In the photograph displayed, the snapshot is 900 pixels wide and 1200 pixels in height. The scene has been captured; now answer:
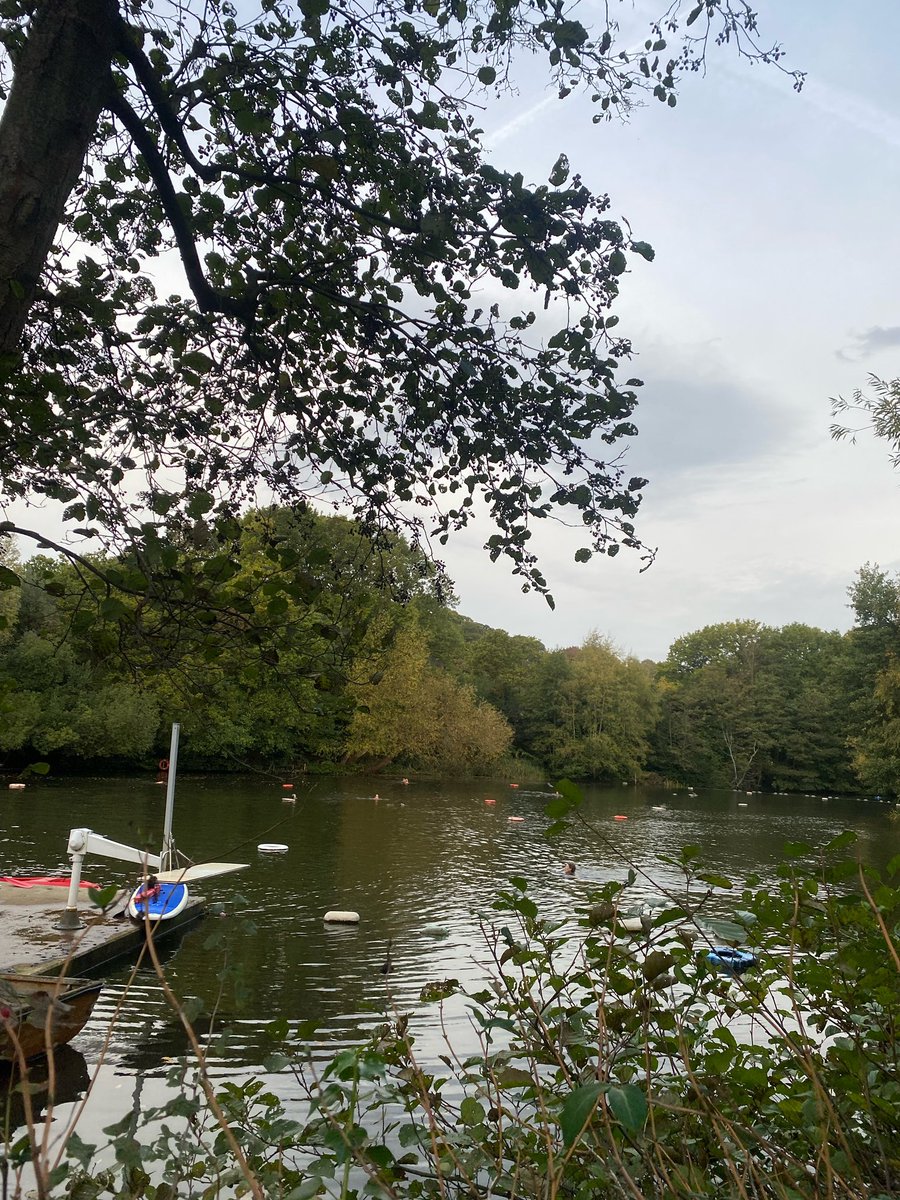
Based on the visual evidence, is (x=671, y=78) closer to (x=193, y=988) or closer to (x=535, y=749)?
(x=193, y=988)

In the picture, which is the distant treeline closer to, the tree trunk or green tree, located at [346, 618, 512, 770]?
green tree, located at [346, 618, 512, 770]

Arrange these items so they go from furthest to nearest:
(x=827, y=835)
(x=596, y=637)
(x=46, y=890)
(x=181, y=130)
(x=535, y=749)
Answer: (x=596, y=637), (x=535, y=749), (x=827, y=835), (x=46, y=890), (x=181, y=130)

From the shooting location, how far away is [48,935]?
10391 millimetres

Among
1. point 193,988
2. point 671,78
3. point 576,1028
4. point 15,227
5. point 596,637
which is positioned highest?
point 596,637

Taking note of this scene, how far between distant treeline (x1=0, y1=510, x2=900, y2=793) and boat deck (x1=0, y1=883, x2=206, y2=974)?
2205mm

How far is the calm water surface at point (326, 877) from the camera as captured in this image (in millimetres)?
8414

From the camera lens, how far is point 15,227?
2.68 metres

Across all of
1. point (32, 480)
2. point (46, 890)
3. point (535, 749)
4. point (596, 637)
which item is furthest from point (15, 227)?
point (596, 637)

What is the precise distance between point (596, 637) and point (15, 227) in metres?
68.0

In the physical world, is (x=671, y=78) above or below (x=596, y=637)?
below

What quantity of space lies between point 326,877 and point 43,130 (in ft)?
57.2

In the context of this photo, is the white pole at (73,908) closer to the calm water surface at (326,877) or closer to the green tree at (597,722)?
the calm water surface at (326,877)

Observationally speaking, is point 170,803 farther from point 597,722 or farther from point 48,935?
point 597,722

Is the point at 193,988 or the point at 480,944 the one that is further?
the point at 480,944
